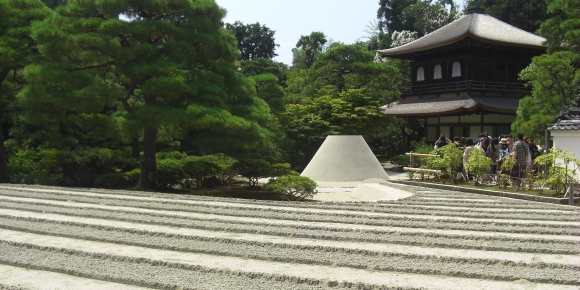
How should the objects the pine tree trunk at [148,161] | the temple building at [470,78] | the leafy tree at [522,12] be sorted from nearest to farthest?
the pine tree trunk at [148,161] → the temple building at [470,78] → the leafy tree at [522,12]

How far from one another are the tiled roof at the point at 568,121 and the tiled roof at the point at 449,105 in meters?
10.2

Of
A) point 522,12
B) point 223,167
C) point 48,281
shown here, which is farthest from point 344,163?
point 522,12

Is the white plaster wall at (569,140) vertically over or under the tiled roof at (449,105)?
under

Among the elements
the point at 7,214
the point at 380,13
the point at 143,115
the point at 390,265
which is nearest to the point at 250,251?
the point at 390,265

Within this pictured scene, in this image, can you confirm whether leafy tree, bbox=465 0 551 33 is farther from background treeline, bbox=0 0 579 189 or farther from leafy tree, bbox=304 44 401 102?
background treeline, bbox=0 0 579 189

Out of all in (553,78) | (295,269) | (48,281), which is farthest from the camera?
(553,78)

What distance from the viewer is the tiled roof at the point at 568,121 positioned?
379 inches

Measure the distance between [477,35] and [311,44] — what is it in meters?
21.2

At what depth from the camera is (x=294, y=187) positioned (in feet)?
32.3

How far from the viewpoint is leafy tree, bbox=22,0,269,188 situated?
1048 centimetres

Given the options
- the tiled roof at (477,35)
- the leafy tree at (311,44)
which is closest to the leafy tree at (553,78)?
the tiled roof at (477,35)

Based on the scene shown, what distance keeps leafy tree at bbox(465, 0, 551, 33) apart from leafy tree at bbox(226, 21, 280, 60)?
20079mm

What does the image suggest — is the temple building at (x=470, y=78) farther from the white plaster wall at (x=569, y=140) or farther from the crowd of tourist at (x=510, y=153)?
the white plaster wall at (x=569, y=140)

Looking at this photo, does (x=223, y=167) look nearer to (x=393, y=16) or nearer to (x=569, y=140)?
(x=569, y=140)
